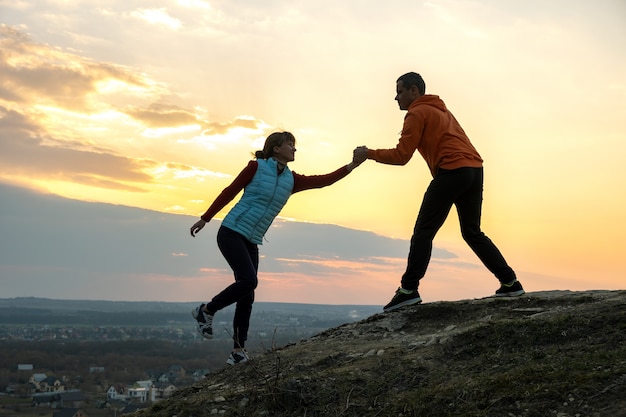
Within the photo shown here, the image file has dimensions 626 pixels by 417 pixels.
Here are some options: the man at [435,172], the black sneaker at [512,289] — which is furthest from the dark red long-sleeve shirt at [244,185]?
the black sneaker at [512,289]

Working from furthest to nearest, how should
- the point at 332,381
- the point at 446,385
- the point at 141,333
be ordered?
1. the point at 141,333
2. the point at 332,381
3. the point at 446,385

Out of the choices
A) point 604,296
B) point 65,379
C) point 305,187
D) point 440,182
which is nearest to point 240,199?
point 305,187

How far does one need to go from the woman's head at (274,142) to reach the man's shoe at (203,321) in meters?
1.62

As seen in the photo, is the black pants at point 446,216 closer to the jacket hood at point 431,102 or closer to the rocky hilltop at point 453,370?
the rocky hilltop at point 453,370

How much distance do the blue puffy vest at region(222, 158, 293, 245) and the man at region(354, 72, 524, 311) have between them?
96 centimetres

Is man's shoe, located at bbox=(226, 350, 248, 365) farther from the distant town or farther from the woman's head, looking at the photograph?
the distant town

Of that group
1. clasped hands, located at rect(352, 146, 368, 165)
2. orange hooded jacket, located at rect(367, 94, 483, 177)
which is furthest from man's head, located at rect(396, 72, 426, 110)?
clasped hands, located at rect(352, 146, 368, 165)

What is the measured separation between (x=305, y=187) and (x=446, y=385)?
2.87 m

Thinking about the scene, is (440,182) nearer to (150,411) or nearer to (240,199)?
(240,199)

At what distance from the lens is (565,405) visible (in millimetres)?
3920

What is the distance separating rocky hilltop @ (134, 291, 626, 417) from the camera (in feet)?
13.5

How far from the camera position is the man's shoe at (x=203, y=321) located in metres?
6.33

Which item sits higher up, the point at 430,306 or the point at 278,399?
the point at 430,306

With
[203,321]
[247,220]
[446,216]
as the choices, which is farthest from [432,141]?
[203,321]
